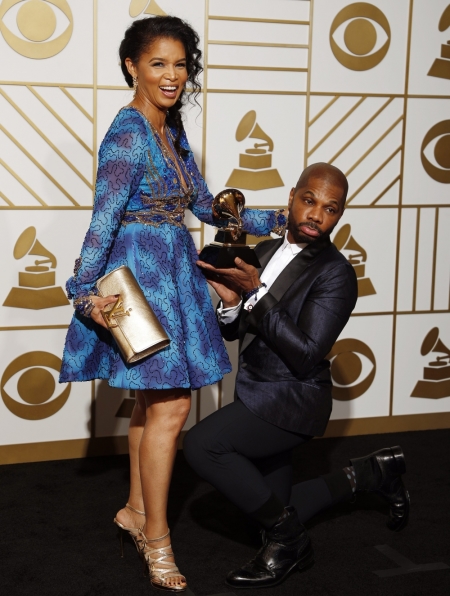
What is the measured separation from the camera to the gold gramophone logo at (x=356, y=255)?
12.2 feet

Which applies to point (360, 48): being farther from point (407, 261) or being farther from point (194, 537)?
point (194, 537)

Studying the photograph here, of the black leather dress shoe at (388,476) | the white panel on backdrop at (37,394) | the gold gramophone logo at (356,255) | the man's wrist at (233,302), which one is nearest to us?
the man's wrist at (233,302)

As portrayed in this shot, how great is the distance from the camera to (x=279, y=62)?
3494 millimetres

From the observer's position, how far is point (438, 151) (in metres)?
3.80

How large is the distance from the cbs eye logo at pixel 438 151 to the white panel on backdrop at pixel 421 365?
67cm

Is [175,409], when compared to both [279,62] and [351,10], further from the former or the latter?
[351,10]

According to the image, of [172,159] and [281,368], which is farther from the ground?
[172,159]

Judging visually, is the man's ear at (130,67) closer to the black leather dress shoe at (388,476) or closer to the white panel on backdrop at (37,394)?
the white panel on backdrop at (37,394)

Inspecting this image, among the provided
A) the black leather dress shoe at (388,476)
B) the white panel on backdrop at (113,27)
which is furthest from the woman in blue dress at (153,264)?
the white panel on backdrop at (113,27)

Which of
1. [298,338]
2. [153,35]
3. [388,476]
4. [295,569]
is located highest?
[153,35]

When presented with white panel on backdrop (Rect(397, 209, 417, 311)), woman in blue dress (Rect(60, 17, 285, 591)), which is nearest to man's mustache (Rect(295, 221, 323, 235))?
woman in blue dress (Rect(60, 17, 285, 591))

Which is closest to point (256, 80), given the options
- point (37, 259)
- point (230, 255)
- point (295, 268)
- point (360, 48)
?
point (360, 48)

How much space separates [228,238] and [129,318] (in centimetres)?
38

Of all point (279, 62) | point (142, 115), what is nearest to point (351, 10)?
point (279, 62)
